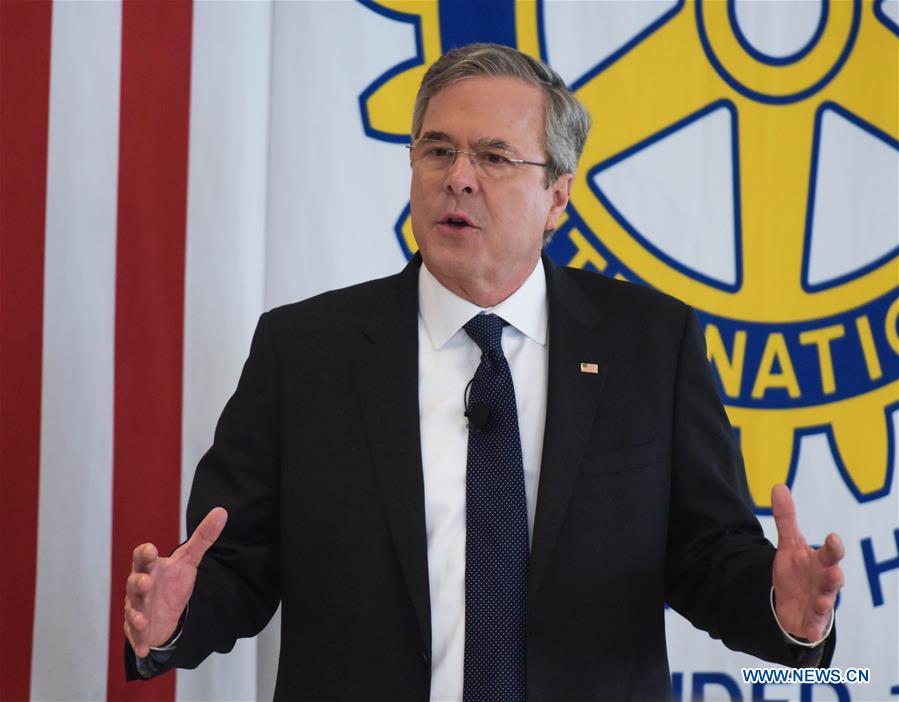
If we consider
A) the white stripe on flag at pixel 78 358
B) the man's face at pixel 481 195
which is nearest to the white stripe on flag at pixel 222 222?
the white stripe on flag at pixel 78 358

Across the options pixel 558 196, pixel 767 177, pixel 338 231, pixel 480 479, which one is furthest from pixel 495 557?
pixel 767 177

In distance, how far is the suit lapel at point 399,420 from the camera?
1679 mm

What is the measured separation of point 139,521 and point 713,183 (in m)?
1.69

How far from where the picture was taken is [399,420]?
177cm

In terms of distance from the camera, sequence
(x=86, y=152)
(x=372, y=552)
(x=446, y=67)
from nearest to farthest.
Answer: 1. (x=372, y=552)
2. (x=446, y=67)
3. (x=86, y=152)

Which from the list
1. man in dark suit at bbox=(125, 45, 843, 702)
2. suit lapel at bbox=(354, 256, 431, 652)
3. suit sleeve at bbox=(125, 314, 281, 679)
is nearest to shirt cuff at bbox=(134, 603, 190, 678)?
man in dark suit at bbox=(125, 45, 843, 702)

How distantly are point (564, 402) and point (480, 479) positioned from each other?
198mm

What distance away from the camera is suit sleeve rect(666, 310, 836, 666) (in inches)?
66.1

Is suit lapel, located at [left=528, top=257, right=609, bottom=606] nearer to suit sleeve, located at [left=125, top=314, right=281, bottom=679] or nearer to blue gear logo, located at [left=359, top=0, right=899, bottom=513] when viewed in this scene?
suit sleeve, located at [left=125, top=314, right=281, bottom=679]

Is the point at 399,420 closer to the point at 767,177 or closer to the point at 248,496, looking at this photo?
the point at 248,496

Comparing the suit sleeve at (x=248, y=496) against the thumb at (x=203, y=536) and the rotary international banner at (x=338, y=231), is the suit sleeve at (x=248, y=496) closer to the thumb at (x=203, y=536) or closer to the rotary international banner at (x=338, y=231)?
the thumb at (x=203, y=536)

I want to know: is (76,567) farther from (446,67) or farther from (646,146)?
(646,146)

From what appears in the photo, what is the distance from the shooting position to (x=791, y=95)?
8.76 ft

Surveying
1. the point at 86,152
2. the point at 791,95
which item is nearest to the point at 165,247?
the point at 86,152
